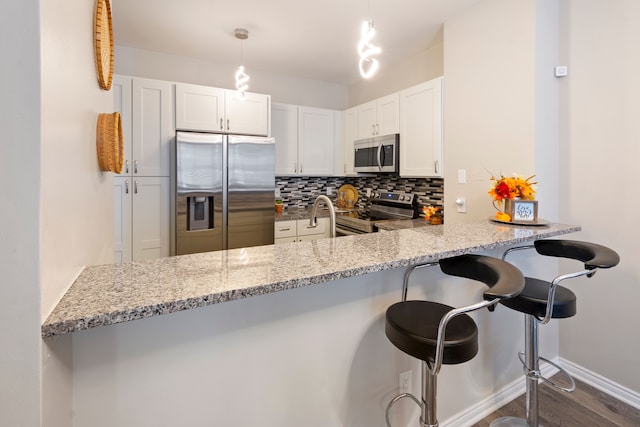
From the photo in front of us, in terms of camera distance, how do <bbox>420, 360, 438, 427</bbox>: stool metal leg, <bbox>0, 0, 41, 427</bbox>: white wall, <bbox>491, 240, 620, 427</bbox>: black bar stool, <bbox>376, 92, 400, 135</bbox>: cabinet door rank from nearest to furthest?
<bbox>0, 0, 41, 427</bbox>: white wall, <bbox>420, 360, 438, 427</bbox>: stool metal leg, <bbox>491, 240, 620, 427</bbox>: black bar stool, <bbox>376, 92, 400, 135</bbox>: cabinet door

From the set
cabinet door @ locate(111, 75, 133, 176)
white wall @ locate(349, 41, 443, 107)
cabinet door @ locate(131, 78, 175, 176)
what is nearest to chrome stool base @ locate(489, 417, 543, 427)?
white wall @ locate(349, 41, 443, 107)

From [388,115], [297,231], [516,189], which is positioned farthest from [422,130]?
[297,231]

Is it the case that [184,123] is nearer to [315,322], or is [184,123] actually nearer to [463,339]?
[315,322]

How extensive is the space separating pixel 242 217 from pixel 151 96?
1.40 m

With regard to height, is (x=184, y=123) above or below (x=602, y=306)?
above

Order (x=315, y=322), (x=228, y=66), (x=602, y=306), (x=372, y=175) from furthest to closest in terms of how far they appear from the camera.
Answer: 1. (x=372, y=175)
2. (x=228, y=66)
3. (x=602, y=306)
4. (x=315, y=322)

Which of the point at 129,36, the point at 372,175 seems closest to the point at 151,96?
the point at 129,36

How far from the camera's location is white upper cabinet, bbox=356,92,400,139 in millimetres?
3256


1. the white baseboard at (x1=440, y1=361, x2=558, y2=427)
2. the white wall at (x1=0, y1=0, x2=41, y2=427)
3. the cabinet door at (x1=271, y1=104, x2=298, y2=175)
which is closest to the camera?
the white wall at (x1=0, y1=0, x2=41, y2=427)

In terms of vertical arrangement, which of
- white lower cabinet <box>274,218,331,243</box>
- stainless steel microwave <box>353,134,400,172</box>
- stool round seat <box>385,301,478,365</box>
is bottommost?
stool round seat <box>385,301,478,365</box>

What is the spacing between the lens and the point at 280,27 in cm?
281

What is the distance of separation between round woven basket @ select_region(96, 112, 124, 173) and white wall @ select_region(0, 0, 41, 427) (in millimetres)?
604

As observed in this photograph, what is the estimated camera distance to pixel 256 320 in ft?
3.62

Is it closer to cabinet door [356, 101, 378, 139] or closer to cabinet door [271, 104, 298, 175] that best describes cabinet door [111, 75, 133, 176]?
cabinet door [271, 104, 298, 175]
